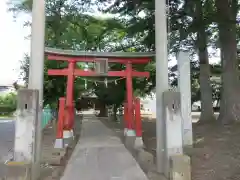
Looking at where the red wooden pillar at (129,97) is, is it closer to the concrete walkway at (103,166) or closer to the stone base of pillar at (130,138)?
the stone base of pillar at (130,138)

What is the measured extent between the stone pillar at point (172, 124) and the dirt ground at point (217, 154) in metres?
0.74

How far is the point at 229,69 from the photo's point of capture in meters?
12.4

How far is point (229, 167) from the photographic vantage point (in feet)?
21.2

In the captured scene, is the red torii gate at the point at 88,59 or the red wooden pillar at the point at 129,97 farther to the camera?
the red wooden pillar at the point at 129,97

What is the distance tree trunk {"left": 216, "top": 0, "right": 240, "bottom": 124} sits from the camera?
38.8 feet

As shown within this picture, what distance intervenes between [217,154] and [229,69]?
5779 millimetres

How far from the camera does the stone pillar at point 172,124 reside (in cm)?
600

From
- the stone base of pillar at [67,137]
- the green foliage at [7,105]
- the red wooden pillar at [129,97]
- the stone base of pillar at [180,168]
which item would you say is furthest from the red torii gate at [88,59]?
the green foliage at [7,105]

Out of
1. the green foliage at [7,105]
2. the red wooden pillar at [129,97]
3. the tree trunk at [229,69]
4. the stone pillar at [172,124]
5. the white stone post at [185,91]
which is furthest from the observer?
the green foliage at [7,105]

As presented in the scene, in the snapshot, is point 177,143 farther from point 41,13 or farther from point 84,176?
point 41,13

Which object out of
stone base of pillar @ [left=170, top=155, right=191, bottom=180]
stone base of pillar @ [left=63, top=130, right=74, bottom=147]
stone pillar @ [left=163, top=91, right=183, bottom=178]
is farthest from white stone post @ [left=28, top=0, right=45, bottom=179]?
stone base of pillar @ [left=63, top=130, right=74, bottom=147]

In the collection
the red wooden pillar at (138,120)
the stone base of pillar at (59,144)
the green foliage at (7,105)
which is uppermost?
the green foliage at (7,105)

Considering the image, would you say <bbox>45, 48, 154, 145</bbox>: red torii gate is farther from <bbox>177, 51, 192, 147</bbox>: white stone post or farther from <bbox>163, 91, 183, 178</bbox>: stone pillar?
<bbox>163, 91, 183, 178</bbox>: stone pillar

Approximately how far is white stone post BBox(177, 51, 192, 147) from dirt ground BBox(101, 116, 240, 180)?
50cm
